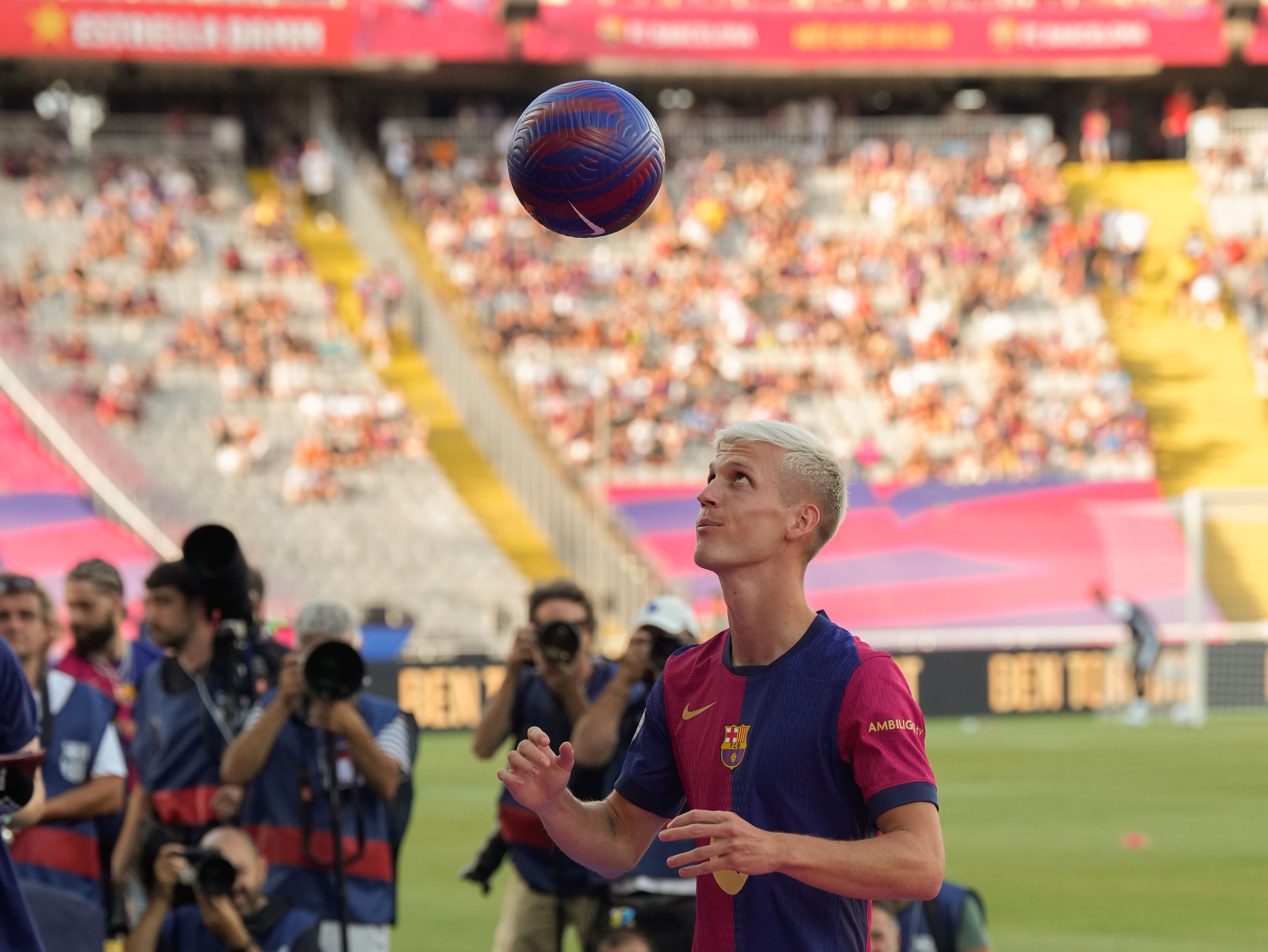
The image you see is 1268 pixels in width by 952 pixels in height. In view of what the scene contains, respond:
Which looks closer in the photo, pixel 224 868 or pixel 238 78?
pixel 224 868

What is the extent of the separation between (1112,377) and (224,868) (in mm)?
28896

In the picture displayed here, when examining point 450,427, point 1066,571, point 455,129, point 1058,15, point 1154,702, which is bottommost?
point 1154,702

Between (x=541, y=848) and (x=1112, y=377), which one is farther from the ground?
(x=1112, y=377)

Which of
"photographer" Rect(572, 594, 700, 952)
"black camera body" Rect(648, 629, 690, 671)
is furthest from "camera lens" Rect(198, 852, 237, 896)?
"black camera body" Rect(648, 629, 690, 671)

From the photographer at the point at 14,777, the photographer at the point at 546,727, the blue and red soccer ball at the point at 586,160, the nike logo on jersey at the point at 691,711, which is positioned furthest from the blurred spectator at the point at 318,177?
the nike logo on jersey at the point at 691,711

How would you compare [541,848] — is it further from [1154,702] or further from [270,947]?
[1154,702]

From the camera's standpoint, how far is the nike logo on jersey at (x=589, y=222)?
5.63 metres

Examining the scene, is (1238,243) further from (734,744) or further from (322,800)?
(734,744)

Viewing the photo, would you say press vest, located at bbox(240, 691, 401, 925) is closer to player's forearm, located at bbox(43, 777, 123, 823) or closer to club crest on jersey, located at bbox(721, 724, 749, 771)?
player's forearm, located at bbox(43, 777, 123, 823)

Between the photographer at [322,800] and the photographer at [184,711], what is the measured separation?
15cm

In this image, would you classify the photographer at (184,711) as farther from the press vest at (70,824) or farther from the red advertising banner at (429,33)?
the red advertising banner at (429,33)

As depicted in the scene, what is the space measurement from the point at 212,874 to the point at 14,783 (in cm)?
154

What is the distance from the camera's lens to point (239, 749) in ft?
20.5

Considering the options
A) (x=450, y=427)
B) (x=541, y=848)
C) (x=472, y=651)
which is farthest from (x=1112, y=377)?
(x=541, y=848)
